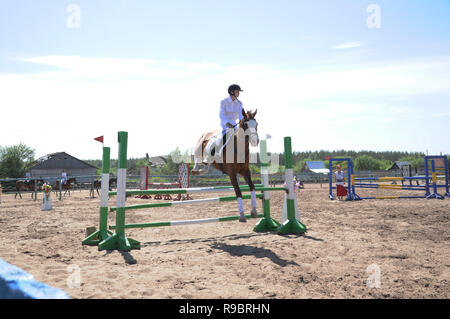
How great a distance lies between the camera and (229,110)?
5.91 metres

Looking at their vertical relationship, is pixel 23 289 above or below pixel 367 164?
below

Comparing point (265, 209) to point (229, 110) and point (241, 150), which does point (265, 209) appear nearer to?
point (241, 150)

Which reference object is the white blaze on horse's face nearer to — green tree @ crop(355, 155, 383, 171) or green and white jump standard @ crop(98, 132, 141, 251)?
green and white jump standard @ crop(98, 132, 141, 251)

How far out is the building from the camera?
1727 inches

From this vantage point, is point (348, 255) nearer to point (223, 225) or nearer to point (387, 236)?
point (387, 236)

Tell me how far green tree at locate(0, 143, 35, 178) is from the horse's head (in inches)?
1695

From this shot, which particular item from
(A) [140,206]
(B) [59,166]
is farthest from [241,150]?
(B) [59,166]

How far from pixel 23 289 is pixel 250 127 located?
447 centimetres

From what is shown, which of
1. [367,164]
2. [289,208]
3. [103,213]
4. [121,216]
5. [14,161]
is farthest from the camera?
[367,164]

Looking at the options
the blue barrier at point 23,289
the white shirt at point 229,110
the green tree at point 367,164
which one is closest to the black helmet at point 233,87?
the white shirt at point 229,110

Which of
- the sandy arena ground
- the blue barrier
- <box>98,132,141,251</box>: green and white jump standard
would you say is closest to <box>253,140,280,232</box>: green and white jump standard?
the sandy arena ground

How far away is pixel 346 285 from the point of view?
10.1ft

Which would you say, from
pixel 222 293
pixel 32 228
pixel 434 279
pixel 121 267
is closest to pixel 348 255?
pixel 434 279
